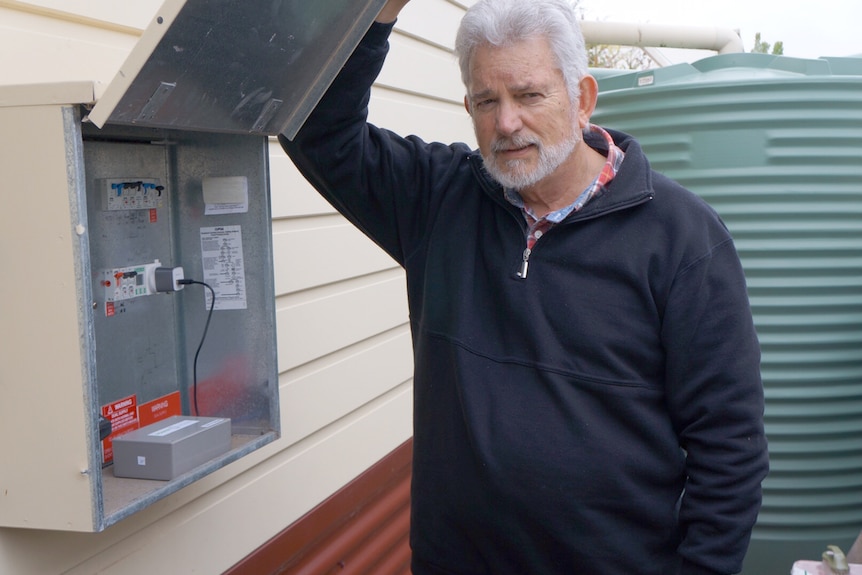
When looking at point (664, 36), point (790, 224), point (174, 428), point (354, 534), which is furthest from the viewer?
point (664, 36)

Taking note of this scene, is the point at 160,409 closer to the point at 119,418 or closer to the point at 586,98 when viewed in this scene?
the point at 119,418

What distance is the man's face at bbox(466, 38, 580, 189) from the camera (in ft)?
6.37

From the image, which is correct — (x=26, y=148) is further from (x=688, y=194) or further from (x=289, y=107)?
(x=688, y=194)

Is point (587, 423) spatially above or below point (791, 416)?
above

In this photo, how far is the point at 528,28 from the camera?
1.93 meters

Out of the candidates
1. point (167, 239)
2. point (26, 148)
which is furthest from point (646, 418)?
point (26, 148)

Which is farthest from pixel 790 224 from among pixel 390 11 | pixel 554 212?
pixel 390 11

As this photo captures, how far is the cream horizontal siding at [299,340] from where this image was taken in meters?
1.77

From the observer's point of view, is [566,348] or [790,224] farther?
[790,224]

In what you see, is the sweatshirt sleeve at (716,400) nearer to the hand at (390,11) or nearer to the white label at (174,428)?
the hand at (390,11)

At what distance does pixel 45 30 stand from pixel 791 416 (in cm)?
337

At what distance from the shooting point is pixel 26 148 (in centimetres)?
151

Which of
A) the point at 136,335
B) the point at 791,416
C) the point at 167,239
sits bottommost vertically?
the point at 791,416

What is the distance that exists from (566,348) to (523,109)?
52 centimetres
